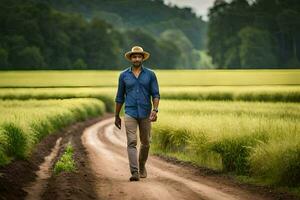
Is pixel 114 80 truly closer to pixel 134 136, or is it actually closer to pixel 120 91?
pixel 120 91

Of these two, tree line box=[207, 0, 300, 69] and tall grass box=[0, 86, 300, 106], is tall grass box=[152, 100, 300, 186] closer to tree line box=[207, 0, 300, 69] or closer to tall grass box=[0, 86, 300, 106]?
tall grass box=[0, 86, 300, 106]

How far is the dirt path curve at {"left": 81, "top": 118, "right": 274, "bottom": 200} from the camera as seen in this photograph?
33.3 feet

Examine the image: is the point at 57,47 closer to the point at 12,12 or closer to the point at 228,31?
the point at 12,12

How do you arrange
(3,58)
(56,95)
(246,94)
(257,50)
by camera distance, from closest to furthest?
(246,94) < (56,95) < (3,58) < (257,50)

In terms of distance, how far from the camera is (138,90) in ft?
40.0

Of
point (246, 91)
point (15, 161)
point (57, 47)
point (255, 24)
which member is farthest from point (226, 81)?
point (15, 161)

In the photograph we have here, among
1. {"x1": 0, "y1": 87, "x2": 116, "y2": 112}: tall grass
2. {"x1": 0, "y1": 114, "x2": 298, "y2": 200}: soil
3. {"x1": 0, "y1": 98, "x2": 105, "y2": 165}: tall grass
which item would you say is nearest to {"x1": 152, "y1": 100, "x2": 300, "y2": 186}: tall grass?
{"x1": 0, "y1": 114, "x2": 298, "y2": 200}: soil

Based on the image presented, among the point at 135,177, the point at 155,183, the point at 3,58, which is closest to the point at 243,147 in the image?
the point at 155,183

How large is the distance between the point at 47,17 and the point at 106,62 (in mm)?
15869

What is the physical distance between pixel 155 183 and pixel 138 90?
207cm

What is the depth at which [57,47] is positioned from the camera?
10525 centimetres

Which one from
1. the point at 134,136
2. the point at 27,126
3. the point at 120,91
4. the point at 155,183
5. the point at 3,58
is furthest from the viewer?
the point at 3,58

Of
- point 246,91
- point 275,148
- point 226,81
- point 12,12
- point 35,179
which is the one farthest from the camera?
point 12,12

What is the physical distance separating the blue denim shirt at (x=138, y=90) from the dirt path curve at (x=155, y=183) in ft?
4.88
